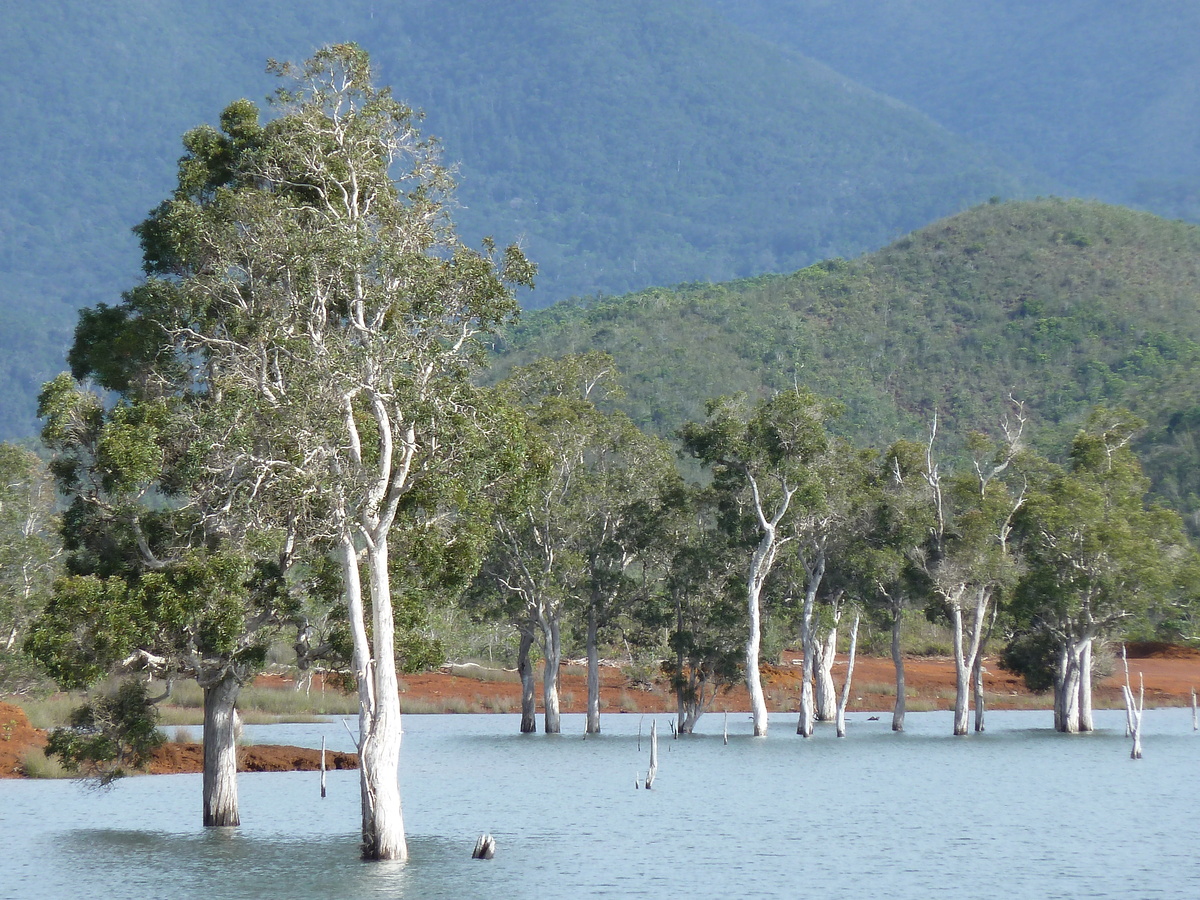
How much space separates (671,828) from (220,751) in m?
12.2

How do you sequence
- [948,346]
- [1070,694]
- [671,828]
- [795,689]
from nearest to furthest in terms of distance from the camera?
1. [671,828]
2. [1070,694]
3. [795,689]
4. [948,346]

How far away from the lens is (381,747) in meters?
28.8

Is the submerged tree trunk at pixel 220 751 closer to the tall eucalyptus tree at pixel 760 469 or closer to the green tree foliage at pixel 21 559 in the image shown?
the green tree foliage at pixel 21 559

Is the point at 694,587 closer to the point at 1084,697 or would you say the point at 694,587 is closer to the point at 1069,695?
the point at 1069,695

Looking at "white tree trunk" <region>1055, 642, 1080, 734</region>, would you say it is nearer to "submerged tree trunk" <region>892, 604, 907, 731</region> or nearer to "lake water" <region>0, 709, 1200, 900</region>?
"lake water" <region>0, 709, 1200, 900</region>

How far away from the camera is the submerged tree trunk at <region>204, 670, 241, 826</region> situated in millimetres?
33562

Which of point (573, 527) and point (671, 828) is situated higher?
point (573, 527)

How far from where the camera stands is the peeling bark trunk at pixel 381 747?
28844 millimetres

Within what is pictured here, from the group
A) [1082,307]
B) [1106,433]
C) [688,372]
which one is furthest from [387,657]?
[1082,307]

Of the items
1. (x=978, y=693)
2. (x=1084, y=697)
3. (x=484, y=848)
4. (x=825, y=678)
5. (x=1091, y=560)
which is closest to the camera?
(x=484, y=848)

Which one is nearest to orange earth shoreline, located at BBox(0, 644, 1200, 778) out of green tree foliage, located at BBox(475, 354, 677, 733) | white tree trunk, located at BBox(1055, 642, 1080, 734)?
white tree trunk, located at BBox(1055, 642, 1080, 734)

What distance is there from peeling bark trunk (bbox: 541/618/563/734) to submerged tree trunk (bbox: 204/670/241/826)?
35.1m

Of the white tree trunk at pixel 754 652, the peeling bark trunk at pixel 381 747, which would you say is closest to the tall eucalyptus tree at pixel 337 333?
the peeling bark trunk at pixel 381 747

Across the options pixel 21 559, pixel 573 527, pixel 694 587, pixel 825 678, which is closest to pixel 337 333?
pixel 21 559
